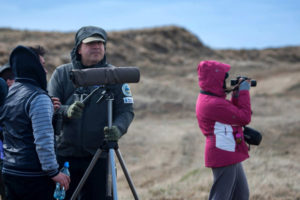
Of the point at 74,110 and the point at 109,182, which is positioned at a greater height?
the point at 74,110

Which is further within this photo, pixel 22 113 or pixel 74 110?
pixel 74 110

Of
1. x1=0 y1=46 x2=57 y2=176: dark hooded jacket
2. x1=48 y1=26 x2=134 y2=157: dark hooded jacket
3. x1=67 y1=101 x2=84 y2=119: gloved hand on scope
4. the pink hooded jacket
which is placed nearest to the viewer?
x1=0 y1=46 x2=57 y2=176: dark hooded jacket

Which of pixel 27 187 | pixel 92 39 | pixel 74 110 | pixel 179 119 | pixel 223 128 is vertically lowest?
pixel 179 119

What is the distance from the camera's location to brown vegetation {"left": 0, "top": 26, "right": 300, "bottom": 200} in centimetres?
620

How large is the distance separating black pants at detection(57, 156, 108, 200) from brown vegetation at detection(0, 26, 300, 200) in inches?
79.8

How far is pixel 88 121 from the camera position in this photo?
348cm

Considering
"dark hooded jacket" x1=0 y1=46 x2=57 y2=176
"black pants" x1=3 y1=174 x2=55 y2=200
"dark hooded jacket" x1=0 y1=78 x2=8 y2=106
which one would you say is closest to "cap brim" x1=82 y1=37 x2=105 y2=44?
"dark hooded jacket" x1=0 y1=46 x2=57 y2=176

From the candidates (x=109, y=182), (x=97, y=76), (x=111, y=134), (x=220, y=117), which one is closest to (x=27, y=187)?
(x=109, y=182)

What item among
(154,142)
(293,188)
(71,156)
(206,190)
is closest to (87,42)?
(71,156)

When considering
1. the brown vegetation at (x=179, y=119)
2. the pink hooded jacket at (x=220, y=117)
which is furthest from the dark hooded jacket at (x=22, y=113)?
the brown vegetation at (x=179, y=119)

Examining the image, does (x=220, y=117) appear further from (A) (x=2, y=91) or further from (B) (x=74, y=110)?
(A) (x=2, y=91)

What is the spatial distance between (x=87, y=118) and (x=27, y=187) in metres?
0.78

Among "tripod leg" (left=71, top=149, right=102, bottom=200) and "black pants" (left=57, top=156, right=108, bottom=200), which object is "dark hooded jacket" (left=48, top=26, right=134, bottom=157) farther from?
"tripod leg" (left=71, top=149, right=102, bottom=200)

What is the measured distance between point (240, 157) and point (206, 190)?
6.84 ft
